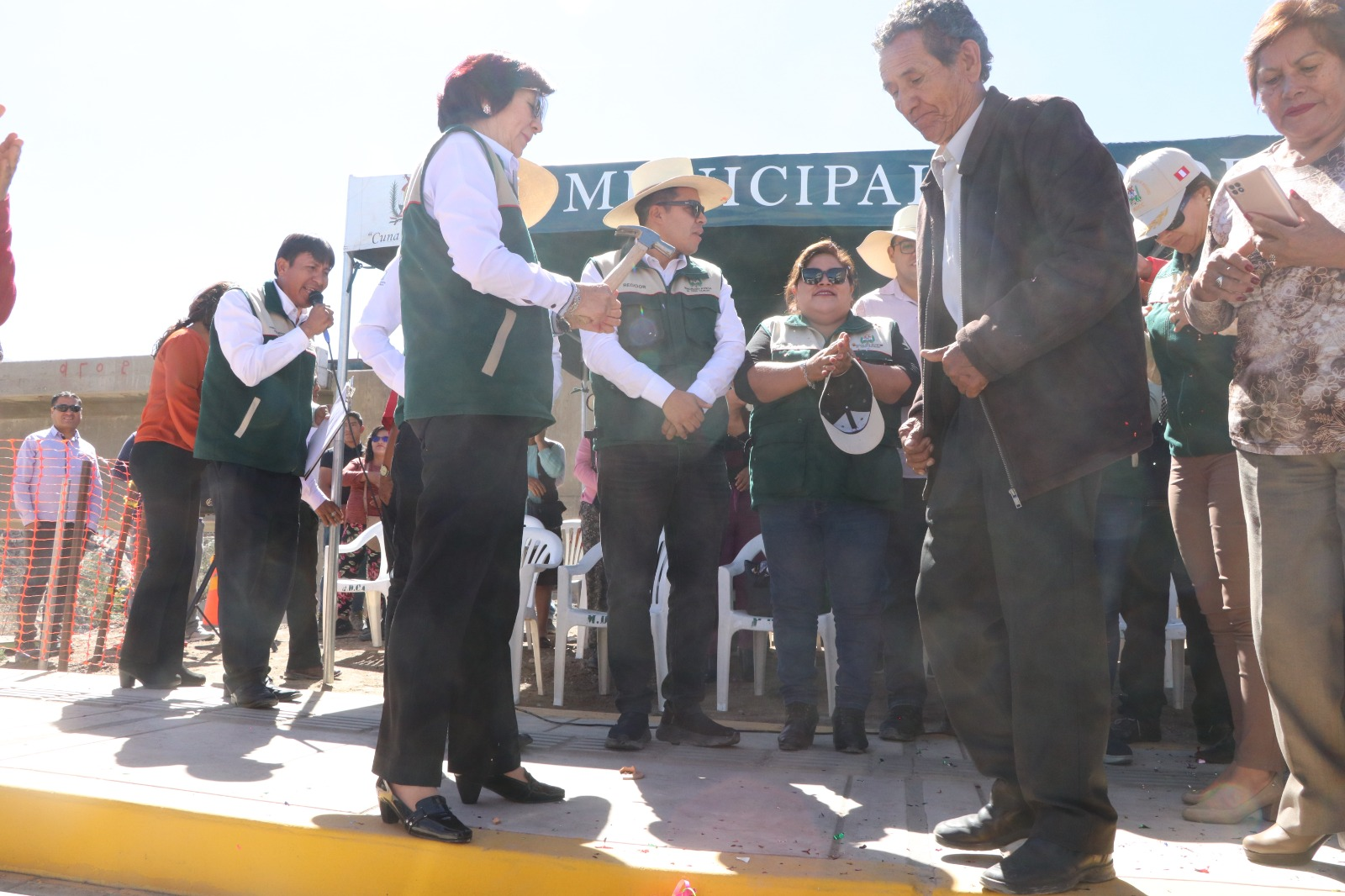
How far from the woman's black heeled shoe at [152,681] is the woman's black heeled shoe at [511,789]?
2637 millimetres

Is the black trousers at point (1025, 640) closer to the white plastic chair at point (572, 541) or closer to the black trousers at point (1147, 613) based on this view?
the black trousers at point (1147, 613)

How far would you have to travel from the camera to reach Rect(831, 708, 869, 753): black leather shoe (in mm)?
3547

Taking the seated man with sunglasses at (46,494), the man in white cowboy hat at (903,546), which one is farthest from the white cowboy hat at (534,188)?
the seated man with sunglasses at (46,494)

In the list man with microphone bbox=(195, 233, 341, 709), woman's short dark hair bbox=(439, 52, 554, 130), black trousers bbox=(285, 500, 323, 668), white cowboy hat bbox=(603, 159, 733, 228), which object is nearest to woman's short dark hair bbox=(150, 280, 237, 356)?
man with microphone bbox=(195, 233, 341, 709)

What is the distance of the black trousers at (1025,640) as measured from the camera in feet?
6.57

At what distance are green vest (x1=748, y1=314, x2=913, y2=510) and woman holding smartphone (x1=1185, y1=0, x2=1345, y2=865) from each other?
1.50 m

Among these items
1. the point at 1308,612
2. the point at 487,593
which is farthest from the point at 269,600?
the point at 1308,612

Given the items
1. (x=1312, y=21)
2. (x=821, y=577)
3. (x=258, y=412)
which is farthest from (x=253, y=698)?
(x=1312, y=21)

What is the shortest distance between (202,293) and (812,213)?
156 inches

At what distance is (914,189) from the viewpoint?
697 centimetres

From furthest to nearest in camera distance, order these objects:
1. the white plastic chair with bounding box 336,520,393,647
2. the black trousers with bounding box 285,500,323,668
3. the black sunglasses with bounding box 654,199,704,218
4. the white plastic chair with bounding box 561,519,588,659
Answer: the white plastic chair with bounding box 561,519,588,659 → the white plastic chair with bounding box 336,520,393,647 → the black trousers with bounding box 285,500,323,668 → the black sunglasses with bounding box 654,199,704,218

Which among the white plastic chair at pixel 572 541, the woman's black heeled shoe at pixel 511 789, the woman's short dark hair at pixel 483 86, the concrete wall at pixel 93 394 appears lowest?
the woman's black heeled shoe at pixel 511 789

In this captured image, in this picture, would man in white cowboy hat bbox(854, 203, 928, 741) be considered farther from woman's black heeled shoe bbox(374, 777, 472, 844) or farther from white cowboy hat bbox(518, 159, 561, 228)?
woman's black heeled shoe bbox(374, 777, 472, 844)

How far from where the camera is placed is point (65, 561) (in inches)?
258
